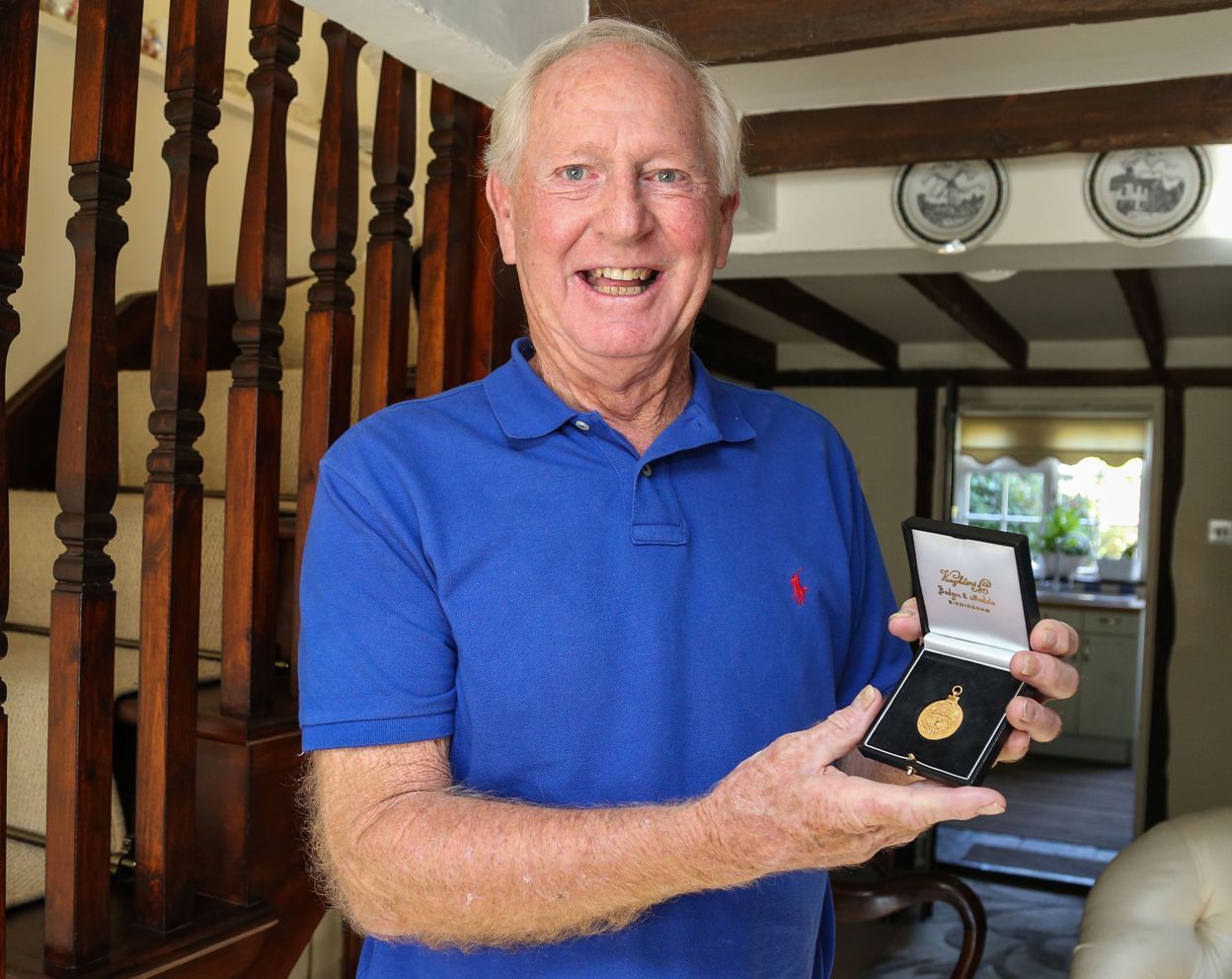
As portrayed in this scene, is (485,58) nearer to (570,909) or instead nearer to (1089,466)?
(570,909)

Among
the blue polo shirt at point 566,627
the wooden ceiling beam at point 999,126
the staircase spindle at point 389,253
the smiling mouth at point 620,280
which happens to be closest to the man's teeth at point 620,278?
the smiling mouth at point 620,280

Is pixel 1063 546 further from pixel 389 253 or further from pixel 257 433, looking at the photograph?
pixel 257 433

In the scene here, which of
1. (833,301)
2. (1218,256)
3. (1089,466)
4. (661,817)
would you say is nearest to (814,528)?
(661,817)

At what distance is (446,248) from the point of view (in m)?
2.03

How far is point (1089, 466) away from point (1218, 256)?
7461 millimetres

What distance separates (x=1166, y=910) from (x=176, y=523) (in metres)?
2.50

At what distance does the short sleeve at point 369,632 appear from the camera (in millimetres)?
1020

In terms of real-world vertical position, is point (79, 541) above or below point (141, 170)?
below

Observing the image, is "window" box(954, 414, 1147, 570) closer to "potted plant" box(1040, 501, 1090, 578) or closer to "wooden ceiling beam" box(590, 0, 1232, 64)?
"potted plant" box(1040, 501, 1090, 578)

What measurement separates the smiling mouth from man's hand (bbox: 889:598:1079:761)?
20.1 inches

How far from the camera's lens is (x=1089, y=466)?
10.4 m

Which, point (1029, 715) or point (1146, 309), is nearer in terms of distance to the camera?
point (1029, 715)

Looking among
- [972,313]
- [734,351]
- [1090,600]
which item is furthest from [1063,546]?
[972,313]

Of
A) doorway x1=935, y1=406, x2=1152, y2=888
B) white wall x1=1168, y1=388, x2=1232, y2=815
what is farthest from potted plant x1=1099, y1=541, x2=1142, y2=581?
white wall x1=1168, y1=388, x2=1232, y2=815
